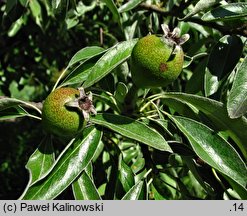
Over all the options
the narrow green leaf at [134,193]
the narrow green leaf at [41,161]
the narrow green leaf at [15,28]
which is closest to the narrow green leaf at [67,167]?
the narrow green leaf at [41,161]

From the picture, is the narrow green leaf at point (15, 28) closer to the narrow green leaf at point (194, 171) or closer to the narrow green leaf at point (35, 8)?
the narrow green leaf at point (35, 8)

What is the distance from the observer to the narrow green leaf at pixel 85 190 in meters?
1.01

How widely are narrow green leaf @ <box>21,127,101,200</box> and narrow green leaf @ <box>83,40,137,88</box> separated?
0.12 meters

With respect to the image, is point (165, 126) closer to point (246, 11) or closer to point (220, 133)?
point (220, 133)

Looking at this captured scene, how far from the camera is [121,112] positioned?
1.12m

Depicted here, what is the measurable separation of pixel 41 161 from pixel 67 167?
0.10m

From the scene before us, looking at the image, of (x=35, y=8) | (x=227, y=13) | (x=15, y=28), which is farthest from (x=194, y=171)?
(x=15, y=28)

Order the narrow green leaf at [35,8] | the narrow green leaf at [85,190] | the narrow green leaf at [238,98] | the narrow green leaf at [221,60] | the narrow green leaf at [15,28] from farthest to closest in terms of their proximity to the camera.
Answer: the narrow green leaf at [15,28], the narrow green leaf at [35,8], the narrow green leaf at [221,60], the narrow green leaf at [85,190], the narrow green leaf at [238,98]

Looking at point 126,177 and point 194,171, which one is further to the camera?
point 126,177

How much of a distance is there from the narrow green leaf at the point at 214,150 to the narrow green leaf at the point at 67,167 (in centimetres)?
21

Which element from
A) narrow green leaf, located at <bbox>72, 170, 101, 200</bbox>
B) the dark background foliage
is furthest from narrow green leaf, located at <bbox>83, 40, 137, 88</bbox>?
narrow green leaf, located at <bbox>72, 170, 101, 200</bbox>

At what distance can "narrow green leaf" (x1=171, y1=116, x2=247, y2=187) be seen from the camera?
0.94 metres

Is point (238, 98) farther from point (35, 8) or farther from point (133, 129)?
point (35, 8)

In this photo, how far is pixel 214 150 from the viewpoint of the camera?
98 centimetres
